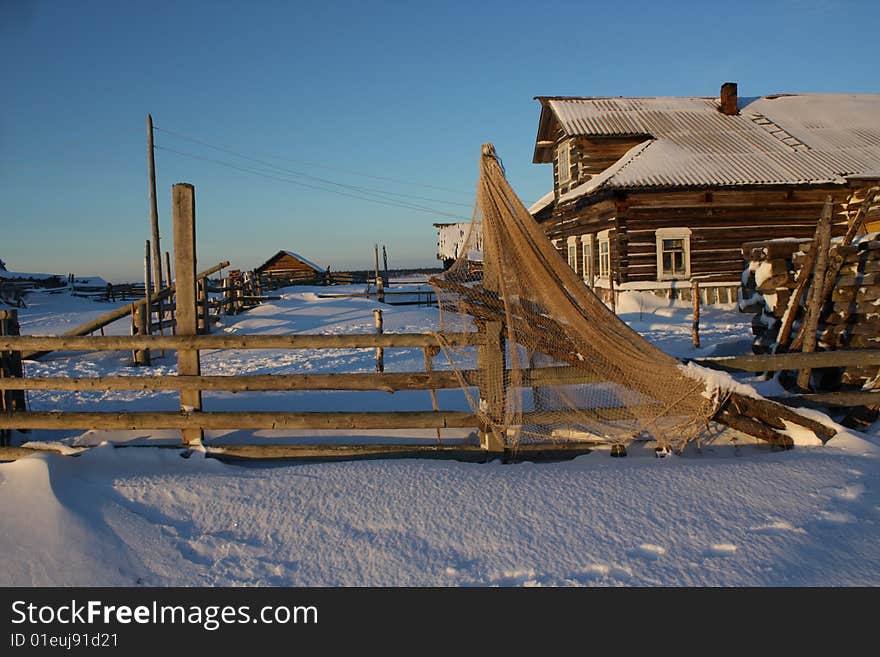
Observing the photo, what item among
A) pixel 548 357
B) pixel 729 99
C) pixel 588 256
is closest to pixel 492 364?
pixel 548 357

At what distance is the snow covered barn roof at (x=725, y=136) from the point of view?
16.9m

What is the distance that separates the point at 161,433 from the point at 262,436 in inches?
37.2

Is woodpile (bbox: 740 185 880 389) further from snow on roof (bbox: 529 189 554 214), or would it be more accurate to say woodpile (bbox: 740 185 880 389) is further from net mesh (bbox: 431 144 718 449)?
snow on roof (bbox: 529 189 554 214)

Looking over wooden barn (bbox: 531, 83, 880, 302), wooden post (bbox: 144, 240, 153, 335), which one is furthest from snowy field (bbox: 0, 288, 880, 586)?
wooden barn (bbox: 531, 83, 880, 302)

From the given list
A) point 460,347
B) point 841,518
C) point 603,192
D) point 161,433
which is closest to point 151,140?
point 603,192

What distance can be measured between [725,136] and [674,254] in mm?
5321

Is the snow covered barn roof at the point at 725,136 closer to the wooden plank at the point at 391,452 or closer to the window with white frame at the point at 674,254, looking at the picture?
the window with white frame at the point at 674,254

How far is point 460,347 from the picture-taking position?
4684 millimetres

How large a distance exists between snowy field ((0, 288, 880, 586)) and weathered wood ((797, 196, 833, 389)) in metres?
1.35

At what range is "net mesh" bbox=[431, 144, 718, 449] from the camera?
4.41m

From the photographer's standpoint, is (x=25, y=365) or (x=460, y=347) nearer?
(x=460, y=347)

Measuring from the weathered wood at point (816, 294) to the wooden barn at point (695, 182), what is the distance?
10.6 m

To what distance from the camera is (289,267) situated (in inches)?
1756
